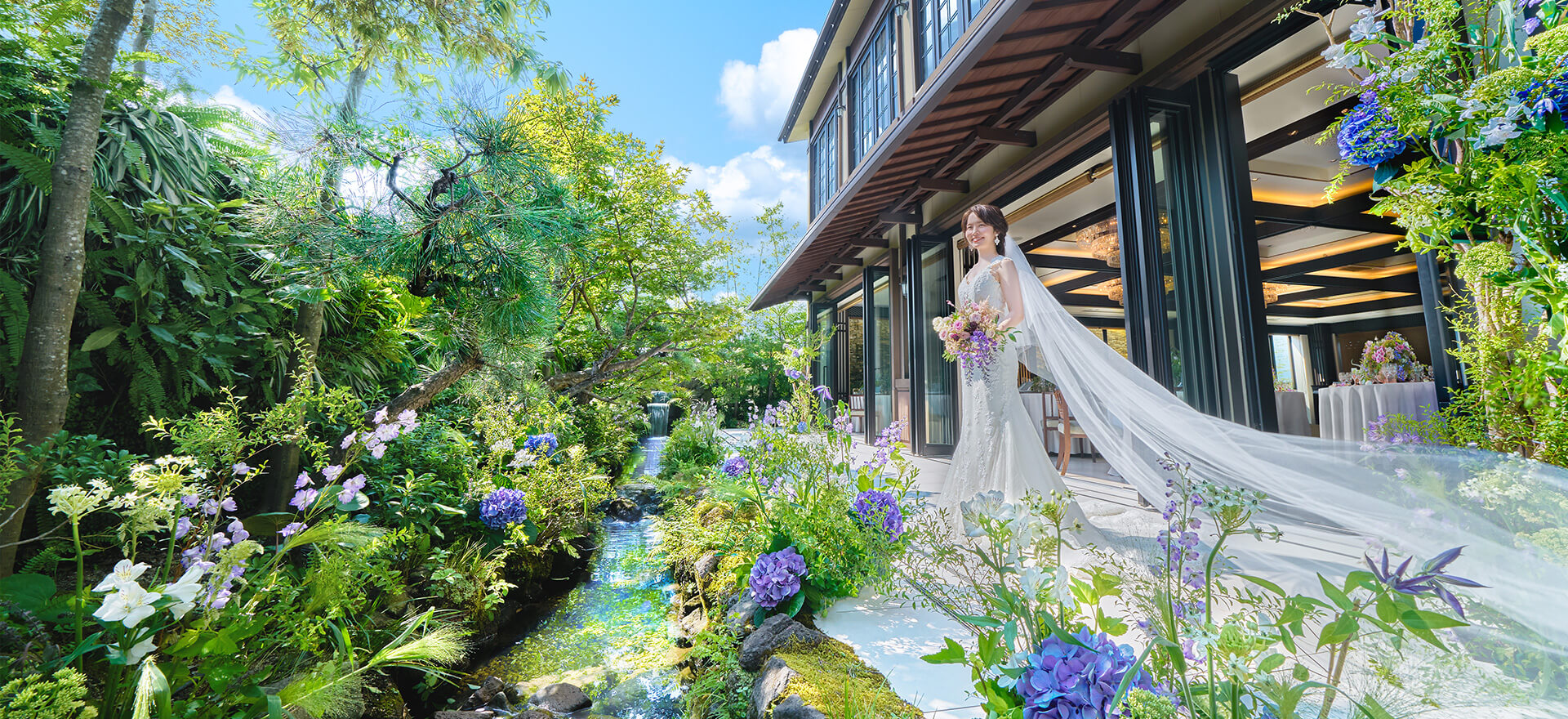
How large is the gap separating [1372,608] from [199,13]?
4.65 meters

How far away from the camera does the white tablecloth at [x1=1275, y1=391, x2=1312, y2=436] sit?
4.88 metres

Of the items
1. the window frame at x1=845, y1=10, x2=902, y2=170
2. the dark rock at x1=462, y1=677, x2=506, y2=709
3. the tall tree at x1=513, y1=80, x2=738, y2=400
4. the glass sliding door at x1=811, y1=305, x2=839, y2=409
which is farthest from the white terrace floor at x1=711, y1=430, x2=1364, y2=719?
the glass sliding door at x1=811, y1=305, x2=839, y2=409

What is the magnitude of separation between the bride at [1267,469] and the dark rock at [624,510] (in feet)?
10.8

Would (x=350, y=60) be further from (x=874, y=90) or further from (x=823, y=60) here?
(x=823, y=60)

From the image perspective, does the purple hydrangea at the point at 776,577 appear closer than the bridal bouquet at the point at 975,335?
Yes

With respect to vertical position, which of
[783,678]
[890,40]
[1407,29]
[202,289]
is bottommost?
[783,678]

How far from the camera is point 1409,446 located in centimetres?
130

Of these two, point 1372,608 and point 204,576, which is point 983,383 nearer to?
point 1372,608

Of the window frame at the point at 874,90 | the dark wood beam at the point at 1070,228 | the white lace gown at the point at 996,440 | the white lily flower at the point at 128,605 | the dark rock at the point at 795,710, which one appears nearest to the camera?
the white lily flower at the point at 128,605

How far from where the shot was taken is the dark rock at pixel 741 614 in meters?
2.09

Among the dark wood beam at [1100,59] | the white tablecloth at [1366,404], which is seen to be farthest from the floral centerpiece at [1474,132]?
the white tablecloth at [1366,404]

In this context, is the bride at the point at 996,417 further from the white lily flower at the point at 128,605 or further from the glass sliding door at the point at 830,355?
the glass sliding door at the point at 830,355

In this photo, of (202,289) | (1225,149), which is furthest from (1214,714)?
(1225,149)

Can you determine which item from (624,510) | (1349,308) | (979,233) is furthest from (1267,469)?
(1349,308)
